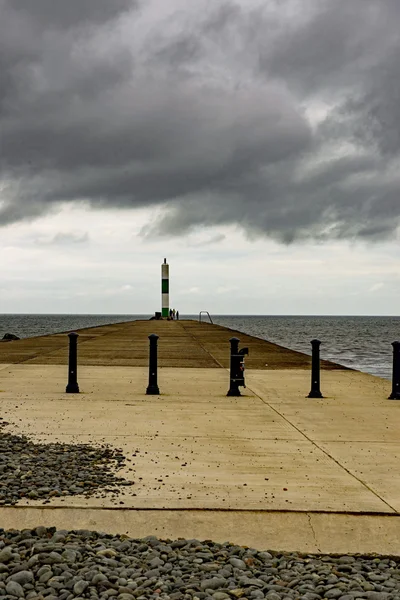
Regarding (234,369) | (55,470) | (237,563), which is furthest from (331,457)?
(234,369)

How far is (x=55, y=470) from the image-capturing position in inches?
261

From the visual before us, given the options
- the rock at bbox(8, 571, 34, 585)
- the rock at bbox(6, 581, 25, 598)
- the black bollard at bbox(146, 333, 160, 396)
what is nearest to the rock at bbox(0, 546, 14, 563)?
the rock at bbox(8, 571, 34, 585)

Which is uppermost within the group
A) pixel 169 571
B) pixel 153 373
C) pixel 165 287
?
pixel 165 287

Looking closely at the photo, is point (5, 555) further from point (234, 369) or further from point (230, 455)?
point (234, 369)

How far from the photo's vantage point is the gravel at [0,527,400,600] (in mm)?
3934

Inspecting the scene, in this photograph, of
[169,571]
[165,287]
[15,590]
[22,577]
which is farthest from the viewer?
[165,287]

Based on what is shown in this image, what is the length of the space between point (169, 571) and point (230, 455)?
3.37m

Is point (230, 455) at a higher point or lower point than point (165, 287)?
lower

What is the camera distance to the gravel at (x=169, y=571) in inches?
155

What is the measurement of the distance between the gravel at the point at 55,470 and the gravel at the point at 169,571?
3.49 feet

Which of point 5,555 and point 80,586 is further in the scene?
point 5,555

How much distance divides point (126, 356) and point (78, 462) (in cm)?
1522

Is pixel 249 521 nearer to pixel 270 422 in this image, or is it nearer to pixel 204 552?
pixel 204 552

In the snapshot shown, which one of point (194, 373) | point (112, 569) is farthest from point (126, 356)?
point (112, 569)
